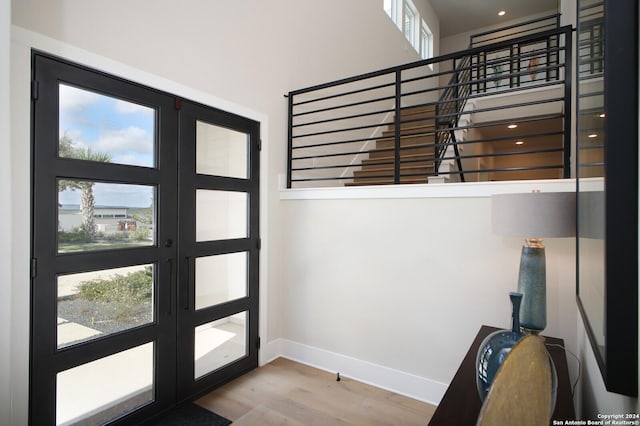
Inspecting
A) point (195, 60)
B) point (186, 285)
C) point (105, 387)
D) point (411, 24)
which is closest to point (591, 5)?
point (195, 60)

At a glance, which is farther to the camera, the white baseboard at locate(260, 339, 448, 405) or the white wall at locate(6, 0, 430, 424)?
the white baseboard at locate(260, 339, 448, 405)

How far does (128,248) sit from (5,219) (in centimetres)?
70

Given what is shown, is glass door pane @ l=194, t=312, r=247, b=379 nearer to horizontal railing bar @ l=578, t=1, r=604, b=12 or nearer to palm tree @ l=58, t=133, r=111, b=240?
palm tree @ l=58, t=133, r=111, b=240

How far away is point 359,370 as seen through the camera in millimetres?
2842

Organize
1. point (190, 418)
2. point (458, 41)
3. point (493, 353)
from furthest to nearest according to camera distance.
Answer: point (458, 41), point (190, 418), point (493, 353)

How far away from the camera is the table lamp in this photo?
5.12ft

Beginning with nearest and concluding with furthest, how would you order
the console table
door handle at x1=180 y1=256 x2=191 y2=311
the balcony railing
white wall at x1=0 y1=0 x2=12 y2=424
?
the console table < white wall at x1=0 y1=0 x2=12 y2=424 < the balcony railing < door handle at x1=180 y1=256 x2=191 y2=311

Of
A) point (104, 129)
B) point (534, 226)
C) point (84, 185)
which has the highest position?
point (104, 129)

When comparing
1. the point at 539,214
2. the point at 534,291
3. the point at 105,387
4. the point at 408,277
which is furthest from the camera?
the point at 408,277

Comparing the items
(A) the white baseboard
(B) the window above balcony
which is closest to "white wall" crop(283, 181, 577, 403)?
(A) the white baseboard

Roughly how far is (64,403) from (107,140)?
4.89 feet

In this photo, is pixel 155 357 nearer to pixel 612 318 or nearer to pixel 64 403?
pixel 64 403

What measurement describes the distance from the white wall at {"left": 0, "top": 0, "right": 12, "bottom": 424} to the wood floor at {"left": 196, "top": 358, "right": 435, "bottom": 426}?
125 cm

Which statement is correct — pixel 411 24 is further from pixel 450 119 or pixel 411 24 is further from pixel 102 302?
pixel 102 302
